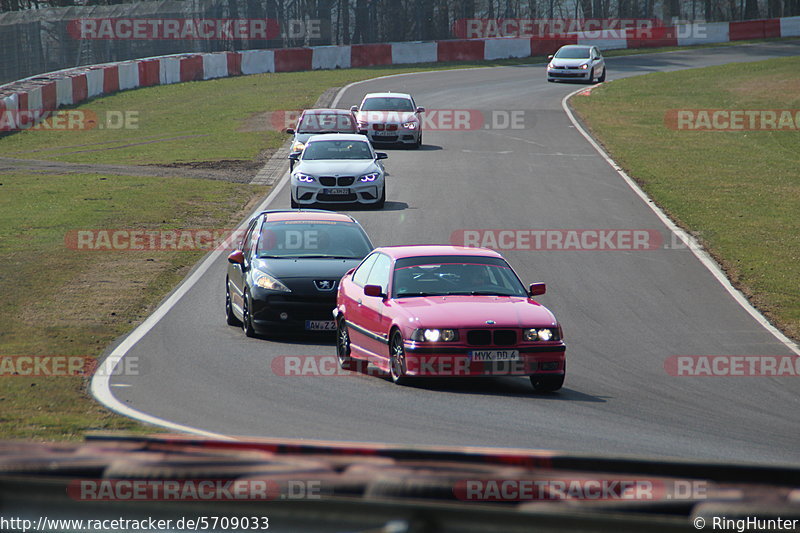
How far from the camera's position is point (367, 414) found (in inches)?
392

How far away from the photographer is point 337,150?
88.3 ft

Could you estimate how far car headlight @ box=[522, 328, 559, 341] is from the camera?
11367 mm

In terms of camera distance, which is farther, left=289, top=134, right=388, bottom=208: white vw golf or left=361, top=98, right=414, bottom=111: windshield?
left=361, top=98, right=414, bottom=111: windshield

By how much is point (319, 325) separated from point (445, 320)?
341 cm

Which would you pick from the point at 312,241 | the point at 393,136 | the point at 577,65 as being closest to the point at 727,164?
the point at 393,136

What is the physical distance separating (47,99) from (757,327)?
109 ft

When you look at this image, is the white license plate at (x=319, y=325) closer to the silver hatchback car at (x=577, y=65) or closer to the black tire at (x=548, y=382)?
the black tire at (x=548, y=382)

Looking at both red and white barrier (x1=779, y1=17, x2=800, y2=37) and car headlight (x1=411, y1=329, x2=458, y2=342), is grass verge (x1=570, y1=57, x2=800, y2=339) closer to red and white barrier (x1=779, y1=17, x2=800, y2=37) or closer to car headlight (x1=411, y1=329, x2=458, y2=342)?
car headlight (x1=411, y1=329, x2=458, y2=342)

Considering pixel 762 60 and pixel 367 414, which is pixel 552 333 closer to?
pixel 367 414

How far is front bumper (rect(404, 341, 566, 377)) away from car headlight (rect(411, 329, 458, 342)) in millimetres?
83

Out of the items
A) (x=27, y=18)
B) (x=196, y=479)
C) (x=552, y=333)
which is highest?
(x=27, y=18)

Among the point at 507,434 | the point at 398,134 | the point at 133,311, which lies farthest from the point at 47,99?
the point at 507,434

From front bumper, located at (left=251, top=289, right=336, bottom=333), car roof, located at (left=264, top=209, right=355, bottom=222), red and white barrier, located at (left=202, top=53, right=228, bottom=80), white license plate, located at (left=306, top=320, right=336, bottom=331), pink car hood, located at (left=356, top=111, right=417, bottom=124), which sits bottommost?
white license plate, located at (left=306, top=320, right=336, bottom=331)

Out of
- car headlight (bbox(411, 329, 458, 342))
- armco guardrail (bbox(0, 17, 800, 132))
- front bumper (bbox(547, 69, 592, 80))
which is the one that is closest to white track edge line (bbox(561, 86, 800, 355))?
car headlight (bbox(411, 329, 458, 342))
